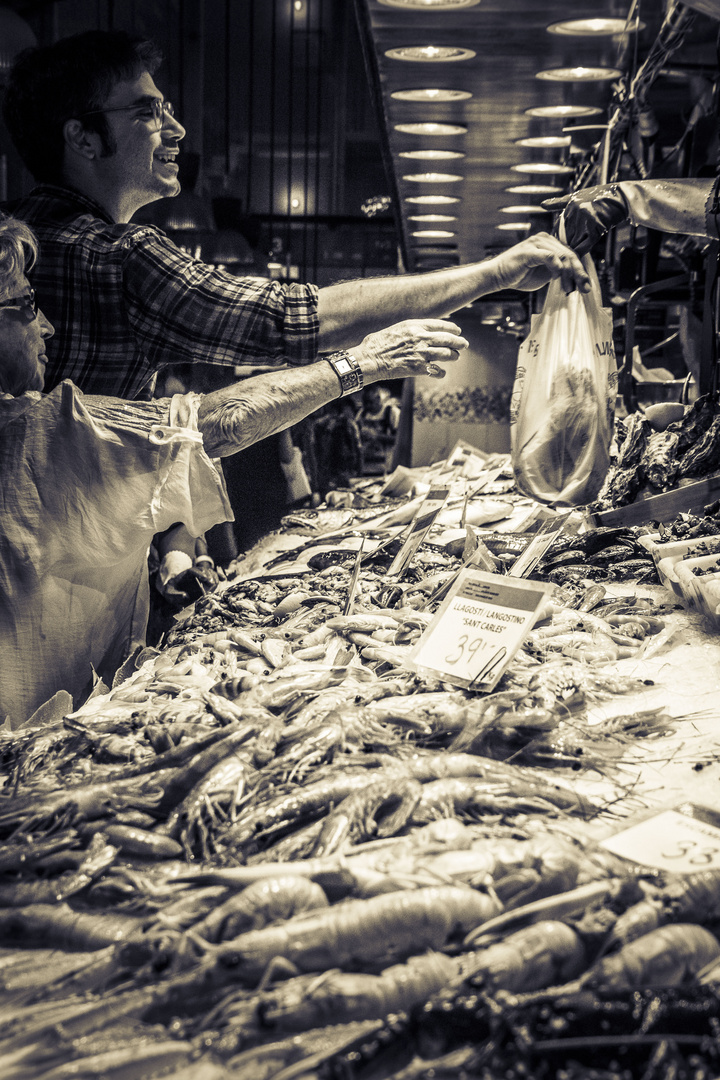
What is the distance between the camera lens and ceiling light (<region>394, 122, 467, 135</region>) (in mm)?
5551

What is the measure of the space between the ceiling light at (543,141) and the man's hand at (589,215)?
2.90 m

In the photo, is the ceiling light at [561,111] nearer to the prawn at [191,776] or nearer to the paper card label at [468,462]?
the paper card label at [468,462]

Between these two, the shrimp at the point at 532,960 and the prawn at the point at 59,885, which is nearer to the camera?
the shrimp at the point at 532,960

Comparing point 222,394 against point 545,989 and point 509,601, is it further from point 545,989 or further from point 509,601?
point 545,989

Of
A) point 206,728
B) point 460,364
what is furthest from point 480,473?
point 460,364

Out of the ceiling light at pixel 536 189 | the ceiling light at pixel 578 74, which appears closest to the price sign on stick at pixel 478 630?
the ceiling light at pixel 578 74

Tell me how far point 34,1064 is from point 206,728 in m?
0.79

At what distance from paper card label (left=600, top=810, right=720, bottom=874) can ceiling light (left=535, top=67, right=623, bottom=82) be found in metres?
4.31

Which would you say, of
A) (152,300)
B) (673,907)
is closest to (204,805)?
(673,907)

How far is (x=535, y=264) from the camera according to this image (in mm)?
2633

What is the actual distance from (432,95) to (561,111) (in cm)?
84

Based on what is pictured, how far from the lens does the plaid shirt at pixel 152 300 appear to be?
227cm

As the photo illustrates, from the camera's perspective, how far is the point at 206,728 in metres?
1.68

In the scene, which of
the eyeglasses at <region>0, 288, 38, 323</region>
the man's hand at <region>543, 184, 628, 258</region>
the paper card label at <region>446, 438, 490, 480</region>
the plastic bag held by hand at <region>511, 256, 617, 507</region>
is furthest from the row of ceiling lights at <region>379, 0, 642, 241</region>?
the eyeglasses at <region>0, 288, 38, 323</region>
